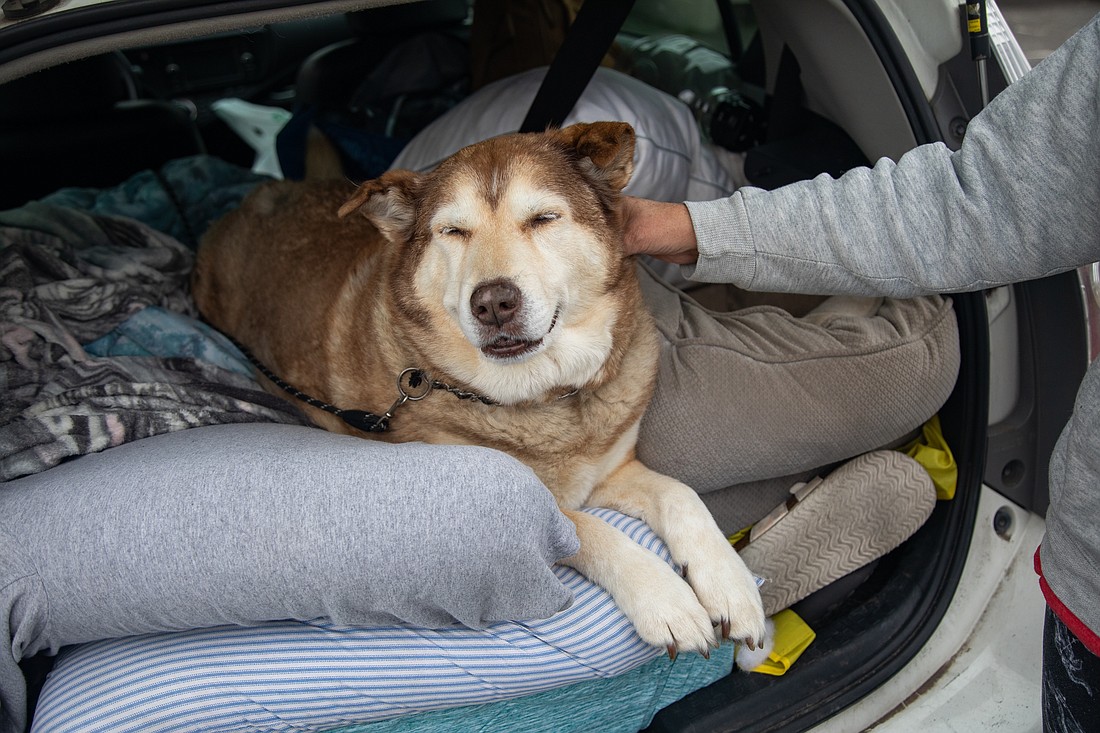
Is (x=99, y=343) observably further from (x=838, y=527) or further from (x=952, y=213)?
(x=952, y=213)

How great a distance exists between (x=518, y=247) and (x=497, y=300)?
0.18 m

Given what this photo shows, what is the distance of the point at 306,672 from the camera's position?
147cm

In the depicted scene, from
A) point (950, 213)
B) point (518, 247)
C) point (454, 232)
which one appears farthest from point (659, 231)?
point (950, 213)

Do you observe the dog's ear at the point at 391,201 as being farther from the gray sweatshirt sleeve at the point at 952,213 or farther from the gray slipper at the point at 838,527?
the gray slipper at the point at 838,527

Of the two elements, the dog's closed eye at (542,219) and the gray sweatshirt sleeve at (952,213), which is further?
the dog's closed eye at (542,219)

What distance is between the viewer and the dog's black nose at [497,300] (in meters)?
1.70

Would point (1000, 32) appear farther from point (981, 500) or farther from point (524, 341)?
point (524, 341)

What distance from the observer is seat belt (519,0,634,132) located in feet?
7.61

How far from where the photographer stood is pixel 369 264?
2318 millimetres

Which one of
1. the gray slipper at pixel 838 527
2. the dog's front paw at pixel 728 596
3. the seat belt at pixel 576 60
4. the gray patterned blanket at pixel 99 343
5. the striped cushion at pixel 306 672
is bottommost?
the gray slipper at pixel 838 527

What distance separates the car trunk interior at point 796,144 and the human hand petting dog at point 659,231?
636 mm

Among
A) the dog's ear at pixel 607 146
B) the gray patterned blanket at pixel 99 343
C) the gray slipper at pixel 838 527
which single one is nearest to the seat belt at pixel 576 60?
the dog's ear at pixel 607 146

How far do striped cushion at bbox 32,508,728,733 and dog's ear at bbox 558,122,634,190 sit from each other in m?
1.07

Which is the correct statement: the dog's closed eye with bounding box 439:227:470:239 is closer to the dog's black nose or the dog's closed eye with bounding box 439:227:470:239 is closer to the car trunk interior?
the dog's black nose
